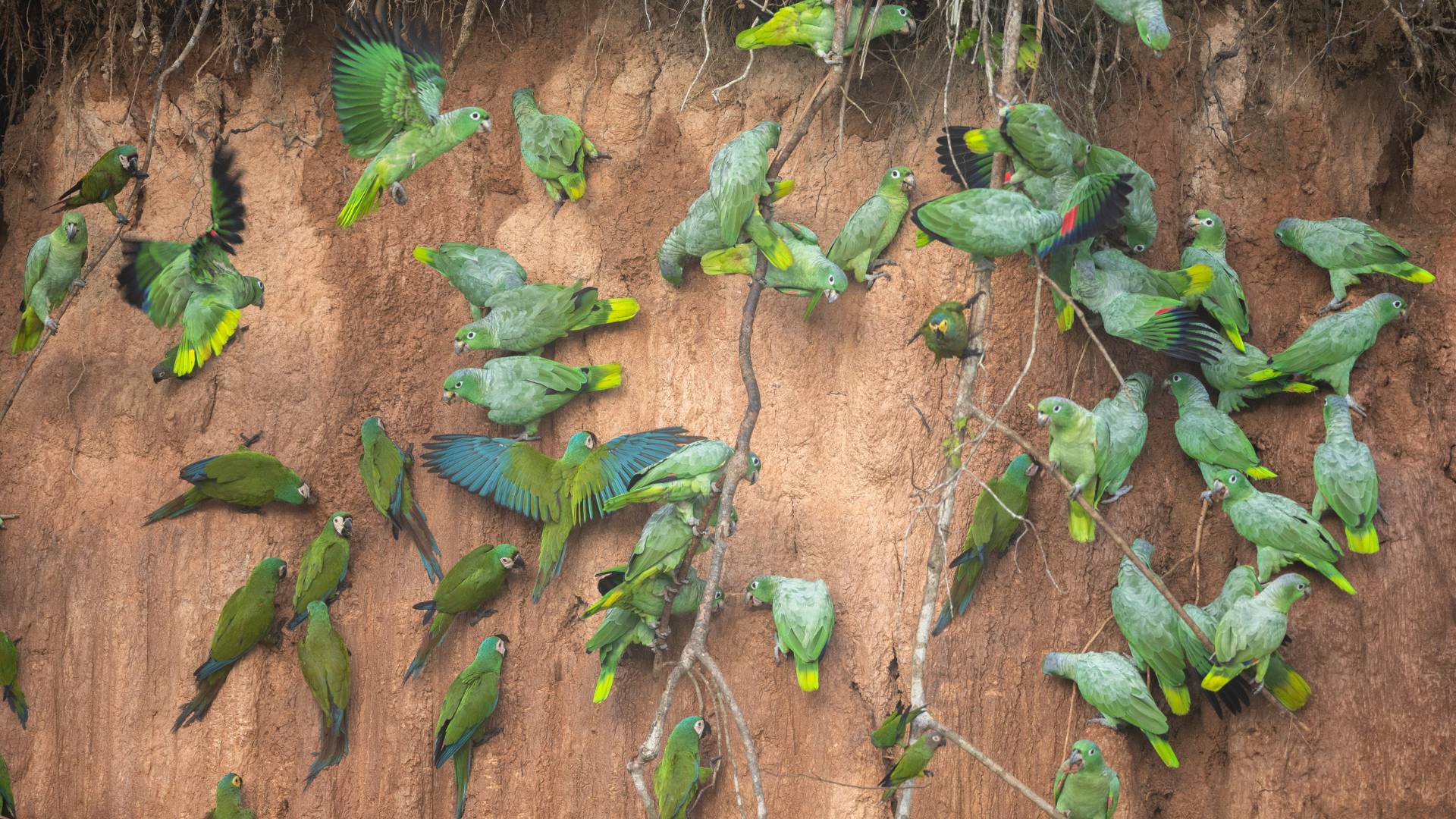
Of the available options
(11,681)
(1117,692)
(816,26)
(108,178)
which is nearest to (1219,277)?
(1117,692)

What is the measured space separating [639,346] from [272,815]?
2.26 meters

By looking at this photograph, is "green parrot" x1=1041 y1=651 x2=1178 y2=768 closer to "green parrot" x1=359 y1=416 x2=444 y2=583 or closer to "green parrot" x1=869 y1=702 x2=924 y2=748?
"green parrot" x1=869 y1=702 x2=924 y2=748

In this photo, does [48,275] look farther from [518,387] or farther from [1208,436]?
[1208,436]

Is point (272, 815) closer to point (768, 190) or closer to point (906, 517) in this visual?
point (906, 517)

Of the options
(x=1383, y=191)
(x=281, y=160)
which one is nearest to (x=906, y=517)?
(x=1383, y=191)

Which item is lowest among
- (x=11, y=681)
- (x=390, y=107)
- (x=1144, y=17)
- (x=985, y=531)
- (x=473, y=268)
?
(x=11, y=681)

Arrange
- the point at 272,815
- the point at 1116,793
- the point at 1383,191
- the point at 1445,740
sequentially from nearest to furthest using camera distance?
the point at 1116,793 < the point at 1445,740 < the point at 272,815 < the point at 1383,191

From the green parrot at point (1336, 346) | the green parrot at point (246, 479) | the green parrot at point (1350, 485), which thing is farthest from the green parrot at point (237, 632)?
the green parrot at point (1350, 485)

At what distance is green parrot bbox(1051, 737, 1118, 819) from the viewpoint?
4301 millimetres

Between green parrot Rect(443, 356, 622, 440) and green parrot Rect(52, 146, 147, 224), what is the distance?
1668 mm

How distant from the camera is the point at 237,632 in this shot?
16.2 feet

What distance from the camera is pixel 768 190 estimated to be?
4621 mm

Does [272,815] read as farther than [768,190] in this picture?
Yes

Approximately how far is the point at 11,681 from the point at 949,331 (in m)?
3.84
